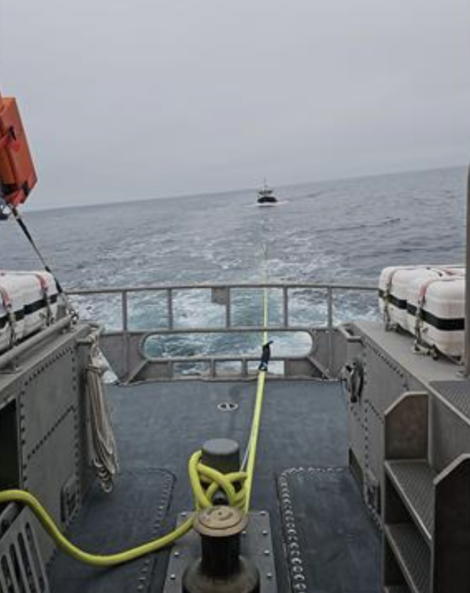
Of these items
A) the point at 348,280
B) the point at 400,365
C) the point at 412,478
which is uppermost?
the point at 400,365

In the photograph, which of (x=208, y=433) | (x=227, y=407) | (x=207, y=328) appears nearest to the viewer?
(x=208, y=433)

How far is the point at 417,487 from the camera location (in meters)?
2.07

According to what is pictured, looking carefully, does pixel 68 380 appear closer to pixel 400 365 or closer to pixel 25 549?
pixel 25 549

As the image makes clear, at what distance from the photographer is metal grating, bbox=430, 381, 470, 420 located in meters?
1.97

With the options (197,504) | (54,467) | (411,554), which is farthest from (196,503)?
(411,554)

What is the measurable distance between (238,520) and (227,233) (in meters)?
29.9

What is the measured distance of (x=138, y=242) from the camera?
2972cm

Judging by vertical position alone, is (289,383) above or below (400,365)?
below

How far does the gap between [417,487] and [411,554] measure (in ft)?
0.72

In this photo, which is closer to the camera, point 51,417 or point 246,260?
point 51,417

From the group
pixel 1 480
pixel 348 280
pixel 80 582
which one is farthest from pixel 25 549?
pixel 348 280

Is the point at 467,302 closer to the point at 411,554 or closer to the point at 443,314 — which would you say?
the point at 443,314

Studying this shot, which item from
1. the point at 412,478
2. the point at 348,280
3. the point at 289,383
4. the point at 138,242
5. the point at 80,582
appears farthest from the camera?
the point at 138,242

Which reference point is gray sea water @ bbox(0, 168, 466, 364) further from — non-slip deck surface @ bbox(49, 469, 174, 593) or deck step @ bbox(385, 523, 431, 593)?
deck step @ bbox(385, 523, 431, 593)
